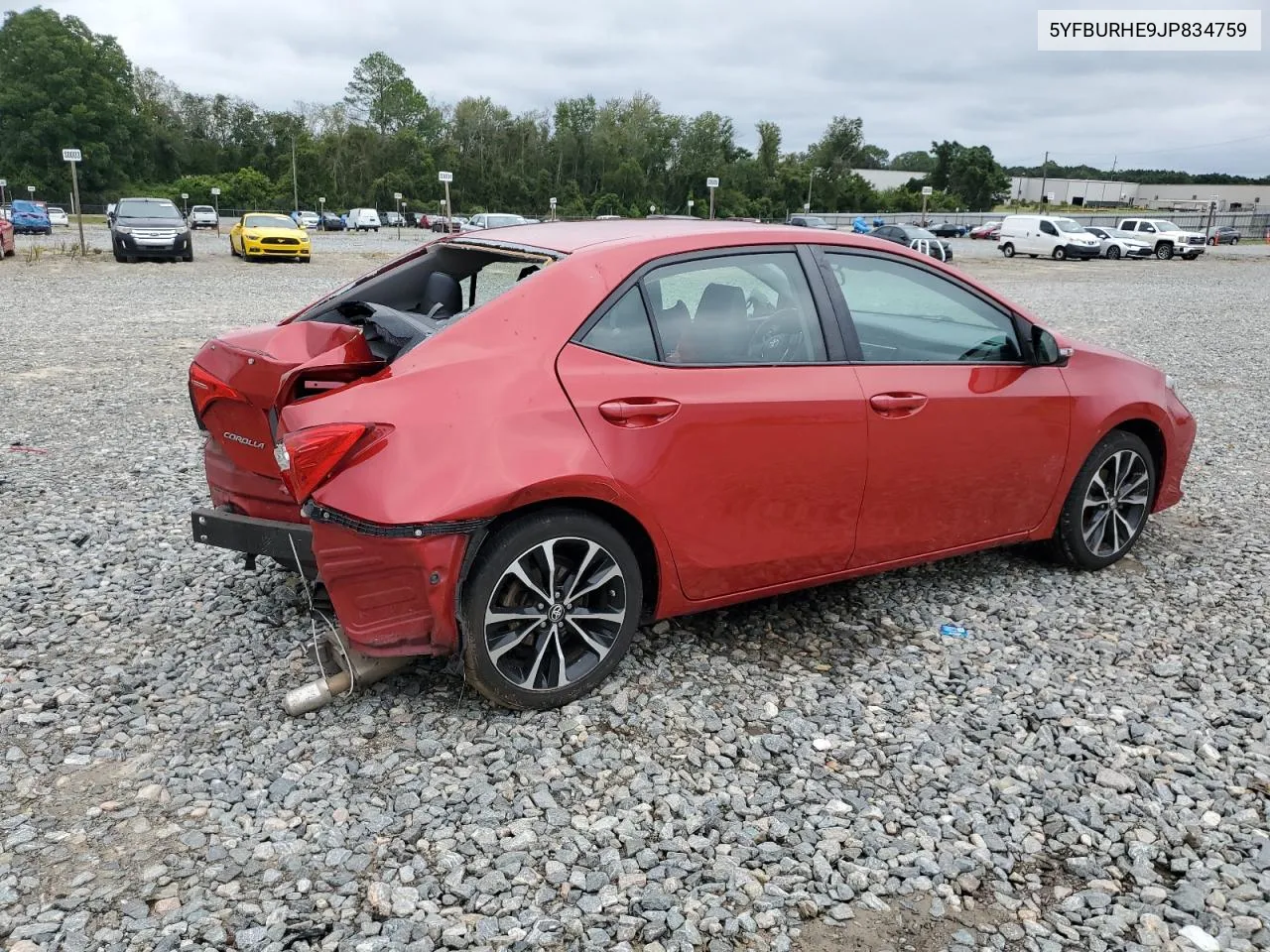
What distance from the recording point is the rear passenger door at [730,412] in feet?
11.0

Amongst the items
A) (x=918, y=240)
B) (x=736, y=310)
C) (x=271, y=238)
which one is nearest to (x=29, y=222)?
(x=271, y=238)

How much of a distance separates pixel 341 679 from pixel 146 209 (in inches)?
1085

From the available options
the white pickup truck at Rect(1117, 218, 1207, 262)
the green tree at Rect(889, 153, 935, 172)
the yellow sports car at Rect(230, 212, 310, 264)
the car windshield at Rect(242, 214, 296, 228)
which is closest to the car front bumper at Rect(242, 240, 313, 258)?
the yellow sports car at Rect(230, 212, 310, 264)

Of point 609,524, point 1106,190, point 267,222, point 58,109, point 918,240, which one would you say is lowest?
point 609,524

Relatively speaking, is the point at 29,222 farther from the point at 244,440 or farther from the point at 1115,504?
the point at 1115,504

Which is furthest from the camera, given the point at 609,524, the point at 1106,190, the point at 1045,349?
the point at 1106,190

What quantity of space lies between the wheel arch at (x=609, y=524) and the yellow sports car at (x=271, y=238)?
28.0 meters

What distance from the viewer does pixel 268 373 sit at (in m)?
3.55

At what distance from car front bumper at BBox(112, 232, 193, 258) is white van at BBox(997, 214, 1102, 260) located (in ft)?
105

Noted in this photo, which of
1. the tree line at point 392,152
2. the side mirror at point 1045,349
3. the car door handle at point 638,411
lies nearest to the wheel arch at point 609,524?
the car door handle at point 638,411

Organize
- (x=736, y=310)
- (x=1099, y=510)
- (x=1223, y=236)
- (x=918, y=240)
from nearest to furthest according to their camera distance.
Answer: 1. (x=736, y=310)
2. (x=1099, y=510)
3. (x=918, y=240)
4. (x=1223, y=236)

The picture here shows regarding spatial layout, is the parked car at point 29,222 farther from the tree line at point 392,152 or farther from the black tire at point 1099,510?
the black tire at point 1099,510

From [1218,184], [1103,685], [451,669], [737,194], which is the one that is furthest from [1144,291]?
[1218,184]

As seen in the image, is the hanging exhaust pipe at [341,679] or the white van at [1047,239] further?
the white van at [1047,239]
